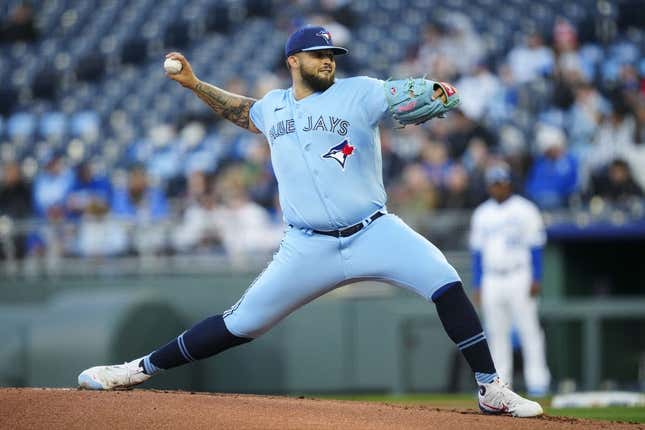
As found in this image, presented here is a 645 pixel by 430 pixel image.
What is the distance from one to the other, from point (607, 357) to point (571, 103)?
2894 millimetres

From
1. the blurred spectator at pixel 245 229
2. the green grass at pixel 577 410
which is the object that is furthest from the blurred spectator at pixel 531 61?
the green grass at pixel 577 410

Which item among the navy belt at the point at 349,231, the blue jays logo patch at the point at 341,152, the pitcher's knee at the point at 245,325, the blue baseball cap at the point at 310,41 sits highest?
the blue baseball cap at the point at 310,41

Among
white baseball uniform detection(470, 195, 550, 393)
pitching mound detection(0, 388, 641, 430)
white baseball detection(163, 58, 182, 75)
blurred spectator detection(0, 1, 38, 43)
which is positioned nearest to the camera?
pitching mound detection(0, 388, 641, 430)

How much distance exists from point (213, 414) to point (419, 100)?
174cm

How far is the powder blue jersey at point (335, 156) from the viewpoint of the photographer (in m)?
5.74

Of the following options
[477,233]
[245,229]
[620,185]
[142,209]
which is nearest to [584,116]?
[620,185]

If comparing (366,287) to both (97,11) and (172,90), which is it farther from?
(97,11)

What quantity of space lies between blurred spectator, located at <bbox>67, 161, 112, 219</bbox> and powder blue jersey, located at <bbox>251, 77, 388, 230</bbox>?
737 cm

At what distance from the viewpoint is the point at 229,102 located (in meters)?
6.28

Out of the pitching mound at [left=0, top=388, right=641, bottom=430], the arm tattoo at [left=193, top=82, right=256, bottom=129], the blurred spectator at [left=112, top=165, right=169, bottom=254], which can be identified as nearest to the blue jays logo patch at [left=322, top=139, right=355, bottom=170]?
the arm tattoo at [left=193, top=82, right=256, bottom=129]

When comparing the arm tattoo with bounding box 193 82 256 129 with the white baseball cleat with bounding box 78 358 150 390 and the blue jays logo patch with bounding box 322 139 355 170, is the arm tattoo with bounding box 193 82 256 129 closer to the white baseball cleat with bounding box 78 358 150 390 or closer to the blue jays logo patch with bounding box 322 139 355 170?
the blue jays logo patch with bounding box 322 139 355 170

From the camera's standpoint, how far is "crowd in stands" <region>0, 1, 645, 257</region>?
39.4 feet

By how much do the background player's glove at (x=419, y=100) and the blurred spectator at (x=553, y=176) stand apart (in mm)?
6425

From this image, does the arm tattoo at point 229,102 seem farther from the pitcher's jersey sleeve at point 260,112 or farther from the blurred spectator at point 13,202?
the blurred spectator at point 13,202
